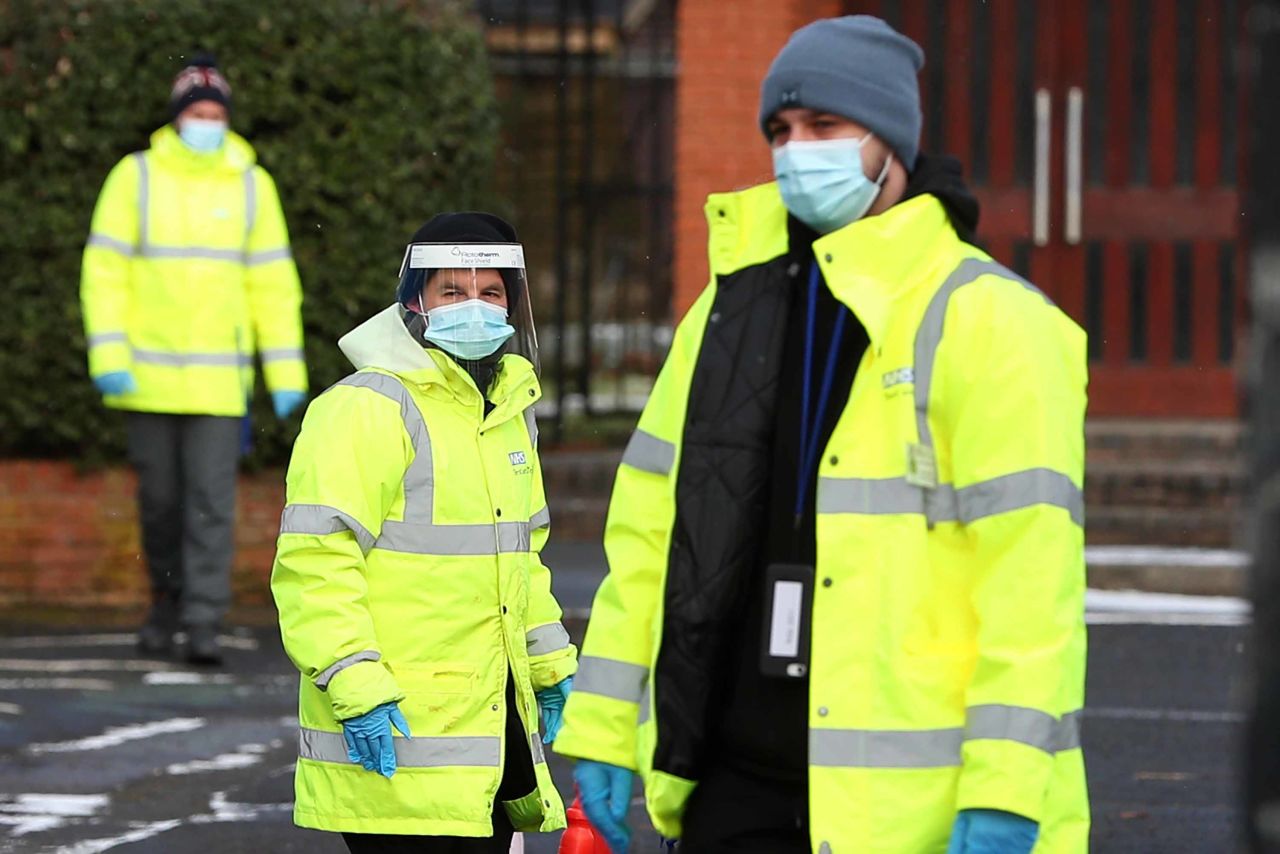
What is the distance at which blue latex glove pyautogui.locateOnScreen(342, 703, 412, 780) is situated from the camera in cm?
397

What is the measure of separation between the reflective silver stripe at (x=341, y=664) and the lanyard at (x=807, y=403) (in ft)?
3.84

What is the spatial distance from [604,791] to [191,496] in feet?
18.3

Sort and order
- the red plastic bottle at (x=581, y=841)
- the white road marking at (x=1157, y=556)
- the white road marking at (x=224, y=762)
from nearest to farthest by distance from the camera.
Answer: the red plastic bottle at (x=581, y=841), the white road marking at (x=224, y=762), the white road marking at (x=1157, y=556)

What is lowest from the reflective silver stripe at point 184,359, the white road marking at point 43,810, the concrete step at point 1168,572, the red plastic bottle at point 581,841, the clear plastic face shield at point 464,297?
the white road marking at point 43,810

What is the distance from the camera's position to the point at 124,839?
614 centimetres

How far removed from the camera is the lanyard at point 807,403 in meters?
3.07

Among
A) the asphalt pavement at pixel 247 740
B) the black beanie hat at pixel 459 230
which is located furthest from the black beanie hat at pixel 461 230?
the asphalt pavement at pixel 247 740

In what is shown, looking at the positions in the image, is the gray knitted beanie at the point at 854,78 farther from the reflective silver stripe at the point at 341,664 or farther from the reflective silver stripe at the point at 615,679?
the reflective silver stripe at the point at 341,664

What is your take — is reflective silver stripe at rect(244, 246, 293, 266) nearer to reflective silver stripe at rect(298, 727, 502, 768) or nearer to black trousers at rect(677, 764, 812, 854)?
reflective silver stripe at rect(298, 727, 502, 768)

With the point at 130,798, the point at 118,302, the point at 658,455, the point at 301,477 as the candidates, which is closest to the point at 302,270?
the point at 118,302

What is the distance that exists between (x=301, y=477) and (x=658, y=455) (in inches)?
43.4

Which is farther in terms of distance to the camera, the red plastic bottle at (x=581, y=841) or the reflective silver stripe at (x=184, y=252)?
the reflective silver stripe at (x=184, y=252)

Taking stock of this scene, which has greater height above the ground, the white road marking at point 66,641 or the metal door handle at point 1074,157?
the metal door handle at point 1074,157

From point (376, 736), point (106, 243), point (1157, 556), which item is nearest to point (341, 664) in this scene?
point (376, 736)
